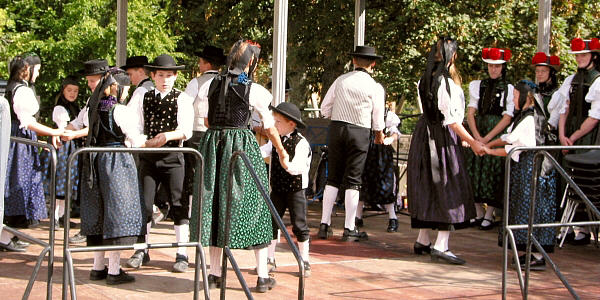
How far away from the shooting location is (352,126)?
311 inches

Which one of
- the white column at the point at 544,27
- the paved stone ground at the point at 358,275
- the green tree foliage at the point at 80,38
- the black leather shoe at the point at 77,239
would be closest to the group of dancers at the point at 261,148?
the paved stone ground at the point at 358,275

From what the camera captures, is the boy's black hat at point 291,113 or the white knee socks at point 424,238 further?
the white knee socks at point 424,238

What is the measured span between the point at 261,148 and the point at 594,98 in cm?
351

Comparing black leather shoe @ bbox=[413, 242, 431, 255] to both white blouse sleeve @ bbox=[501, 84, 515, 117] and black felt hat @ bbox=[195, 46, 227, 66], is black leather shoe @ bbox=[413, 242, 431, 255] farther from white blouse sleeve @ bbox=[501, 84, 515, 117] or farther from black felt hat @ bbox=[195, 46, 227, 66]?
black felt hat @ bbox=[195, 46, 227, 66]

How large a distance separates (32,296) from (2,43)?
14.9 metres

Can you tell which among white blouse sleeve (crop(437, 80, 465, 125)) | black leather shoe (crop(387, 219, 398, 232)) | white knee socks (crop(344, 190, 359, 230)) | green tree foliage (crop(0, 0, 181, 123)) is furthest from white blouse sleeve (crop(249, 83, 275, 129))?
green tree foliage (crop(0, 0, 181, 123))

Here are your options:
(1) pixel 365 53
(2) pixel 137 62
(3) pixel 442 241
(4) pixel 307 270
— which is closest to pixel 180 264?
(4) pixel 307 270

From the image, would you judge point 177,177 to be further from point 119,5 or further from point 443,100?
point 119,5

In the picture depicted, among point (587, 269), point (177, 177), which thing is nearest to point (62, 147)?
point (177, 177)

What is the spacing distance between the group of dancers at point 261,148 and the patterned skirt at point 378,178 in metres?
0.02

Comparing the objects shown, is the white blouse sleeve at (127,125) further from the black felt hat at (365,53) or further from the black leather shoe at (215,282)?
the black felt hat at (365,53)

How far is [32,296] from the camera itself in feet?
18.4

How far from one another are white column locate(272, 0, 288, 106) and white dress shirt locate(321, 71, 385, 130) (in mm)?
583

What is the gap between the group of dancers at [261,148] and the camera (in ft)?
18.8
